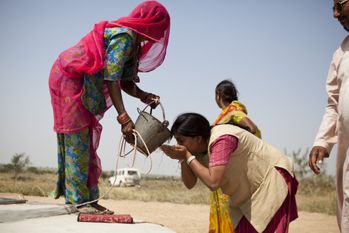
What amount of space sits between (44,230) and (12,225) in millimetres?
275

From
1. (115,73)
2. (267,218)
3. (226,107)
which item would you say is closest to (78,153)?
(115,73)

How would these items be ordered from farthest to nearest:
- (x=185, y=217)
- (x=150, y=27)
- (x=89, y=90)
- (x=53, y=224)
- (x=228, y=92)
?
(x=185, y=217) < (x=228, y=92) < (x=150, y=27) < (x=89, y=90) < (x=53, y=224)

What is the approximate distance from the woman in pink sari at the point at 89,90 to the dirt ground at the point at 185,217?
459cm

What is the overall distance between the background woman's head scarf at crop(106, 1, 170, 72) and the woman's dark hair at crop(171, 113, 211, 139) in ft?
3.37

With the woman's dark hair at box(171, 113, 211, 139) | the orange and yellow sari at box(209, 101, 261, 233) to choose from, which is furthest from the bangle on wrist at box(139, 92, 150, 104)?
the woman's dark hair at box(171, 113, 211, 139)

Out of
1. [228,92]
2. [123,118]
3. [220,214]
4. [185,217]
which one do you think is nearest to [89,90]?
[123,118]

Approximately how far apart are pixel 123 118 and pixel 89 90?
1.40 ft

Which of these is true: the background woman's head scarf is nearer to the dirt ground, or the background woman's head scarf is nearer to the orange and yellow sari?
the orange and yellow sari

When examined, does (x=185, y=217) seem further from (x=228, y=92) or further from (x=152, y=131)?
(x=152, y=131)

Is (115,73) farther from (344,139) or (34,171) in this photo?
(34,171)

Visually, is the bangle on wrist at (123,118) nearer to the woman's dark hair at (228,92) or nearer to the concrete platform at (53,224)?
the concrete platform at (53,224)

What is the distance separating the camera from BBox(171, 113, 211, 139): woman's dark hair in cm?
263

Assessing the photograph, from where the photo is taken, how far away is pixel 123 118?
3080 millimetres

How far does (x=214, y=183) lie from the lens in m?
2.48
